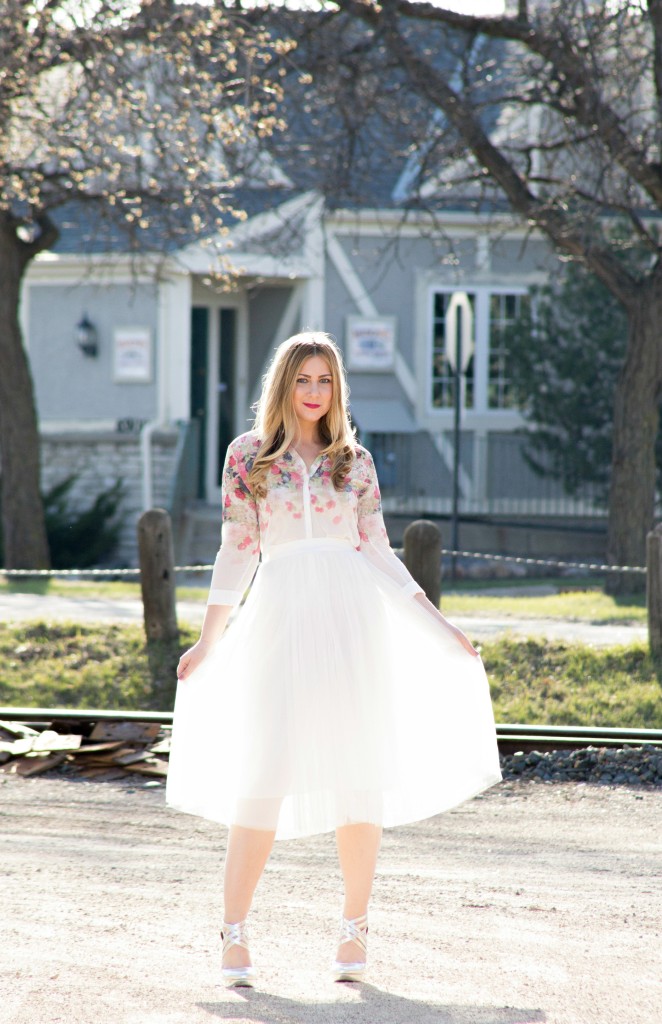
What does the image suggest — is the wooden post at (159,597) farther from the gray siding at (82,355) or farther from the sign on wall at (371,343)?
the sign on wall at (371,343)

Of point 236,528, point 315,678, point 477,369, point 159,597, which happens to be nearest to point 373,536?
point 236,528

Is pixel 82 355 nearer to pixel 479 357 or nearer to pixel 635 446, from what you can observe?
pixel 479 357

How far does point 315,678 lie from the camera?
3957mm

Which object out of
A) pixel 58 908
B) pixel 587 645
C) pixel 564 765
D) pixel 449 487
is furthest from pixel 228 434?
pixel 58 908

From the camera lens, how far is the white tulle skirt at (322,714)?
3922 mm

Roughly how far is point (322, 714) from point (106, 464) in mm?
15054

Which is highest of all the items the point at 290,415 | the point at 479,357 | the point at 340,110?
the point at 340,110

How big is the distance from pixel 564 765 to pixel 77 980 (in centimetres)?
345

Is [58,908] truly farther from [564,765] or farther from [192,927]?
[564,765]

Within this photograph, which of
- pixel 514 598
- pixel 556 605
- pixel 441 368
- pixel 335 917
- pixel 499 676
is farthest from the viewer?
pixel 441 368

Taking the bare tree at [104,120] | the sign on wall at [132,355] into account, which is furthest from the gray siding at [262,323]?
the bare tree at [104,120]

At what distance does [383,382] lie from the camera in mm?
19609

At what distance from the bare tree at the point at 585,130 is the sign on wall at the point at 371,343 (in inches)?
206

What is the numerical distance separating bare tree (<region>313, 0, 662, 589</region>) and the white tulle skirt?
7.86 metres
